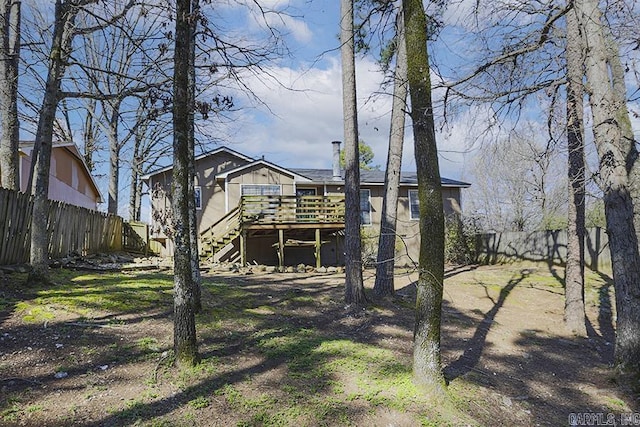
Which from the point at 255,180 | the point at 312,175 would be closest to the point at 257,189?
the point at 255,180

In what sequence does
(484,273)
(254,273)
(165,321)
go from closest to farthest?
(165,321) < (254,273) < (484,273)

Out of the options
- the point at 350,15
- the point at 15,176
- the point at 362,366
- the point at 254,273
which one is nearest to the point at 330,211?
the point at 254,273

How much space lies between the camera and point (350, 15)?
27.2 feet

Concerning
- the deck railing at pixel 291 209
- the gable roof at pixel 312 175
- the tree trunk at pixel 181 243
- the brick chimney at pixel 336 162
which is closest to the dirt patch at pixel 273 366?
the tree trunk at pixel 181 243

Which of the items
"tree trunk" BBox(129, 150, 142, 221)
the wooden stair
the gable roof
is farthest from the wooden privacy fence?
"tree trunk" BBox(129, 150, 142, 221)

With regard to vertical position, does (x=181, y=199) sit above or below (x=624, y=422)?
above

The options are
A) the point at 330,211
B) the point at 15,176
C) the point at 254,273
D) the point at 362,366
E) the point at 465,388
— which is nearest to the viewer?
the point at 465,388

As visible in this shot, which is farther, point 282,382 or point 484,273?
point 484,273

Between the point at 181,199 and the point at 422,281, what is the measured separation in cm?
280

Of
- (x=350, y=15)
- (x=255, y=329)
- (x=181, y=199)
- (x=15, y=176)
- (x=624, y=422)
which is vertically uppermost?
(x=350, y=15)

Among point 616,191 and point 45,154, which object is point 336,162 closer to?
point 45,154

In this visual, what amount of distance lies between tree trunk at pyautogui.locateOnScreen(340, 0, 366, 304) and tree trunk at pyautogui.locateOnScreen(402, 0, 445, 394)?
326 cm

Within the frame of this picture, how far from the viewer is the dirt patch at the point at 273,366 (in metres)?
3.74

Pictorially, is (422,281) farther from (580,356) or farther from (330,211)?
(330,211)
